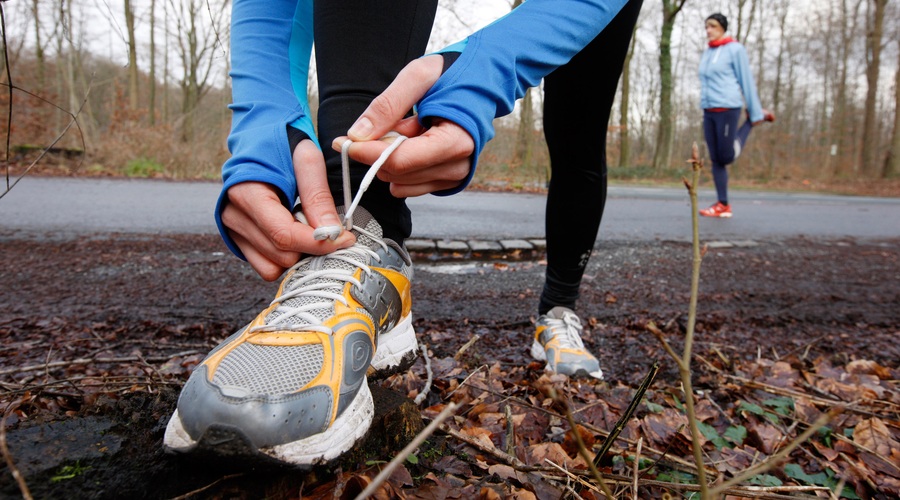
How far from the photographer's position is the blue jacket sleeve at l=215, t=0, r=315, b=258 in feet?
3.58

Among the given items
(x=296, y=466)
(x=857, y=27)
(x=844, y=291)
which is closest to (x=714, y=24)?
(x=844, y=291)

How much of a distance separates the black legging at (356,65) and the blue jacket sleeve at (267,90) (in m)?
0.10

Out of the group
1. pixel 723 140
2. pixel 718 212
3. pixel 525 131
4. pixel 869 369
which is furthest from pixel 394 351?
pixel 525 131

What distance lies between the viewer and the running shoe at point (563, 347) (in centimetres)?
166

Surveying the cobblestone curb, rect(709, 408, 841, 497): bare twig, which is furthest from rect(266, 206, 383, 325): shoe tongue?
the cobblestone curb

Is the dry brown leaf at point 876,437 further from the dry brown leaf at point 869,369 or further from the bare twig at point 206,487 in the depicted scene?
the bare twig at point 206,487

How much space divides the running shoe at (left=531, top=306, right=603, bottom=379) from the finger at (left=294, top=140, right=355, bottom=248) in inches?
35.3

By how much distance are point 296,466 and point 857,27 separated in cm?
3003

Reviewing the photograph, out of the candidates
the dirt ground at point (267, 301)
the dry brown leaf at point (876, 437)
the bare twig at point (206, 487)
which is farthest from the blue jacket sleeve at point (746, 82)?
the bare twig at point (206, 487)

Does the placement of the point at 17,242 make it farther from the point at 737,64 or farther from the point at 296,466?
the point at 737,64

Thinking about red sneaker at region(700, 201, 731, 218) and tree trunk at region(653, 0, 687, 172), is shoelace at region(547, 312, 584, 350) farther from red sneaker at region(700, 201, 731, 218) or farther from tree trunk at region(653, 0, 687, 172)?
tree trunk at region(653, 0, 687, 172)

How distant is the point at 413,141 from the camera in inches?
36.4

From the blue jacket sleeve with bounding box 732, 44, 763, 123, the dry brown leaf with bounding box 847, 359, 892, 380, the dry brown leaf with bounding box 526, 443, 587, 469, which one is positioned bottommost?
the dry brown leaf with bounding box 847, 359, 892, 380

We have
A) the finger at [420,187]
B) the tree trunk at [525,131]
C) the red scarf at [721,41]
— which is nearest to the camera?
the finger at [420,187]
